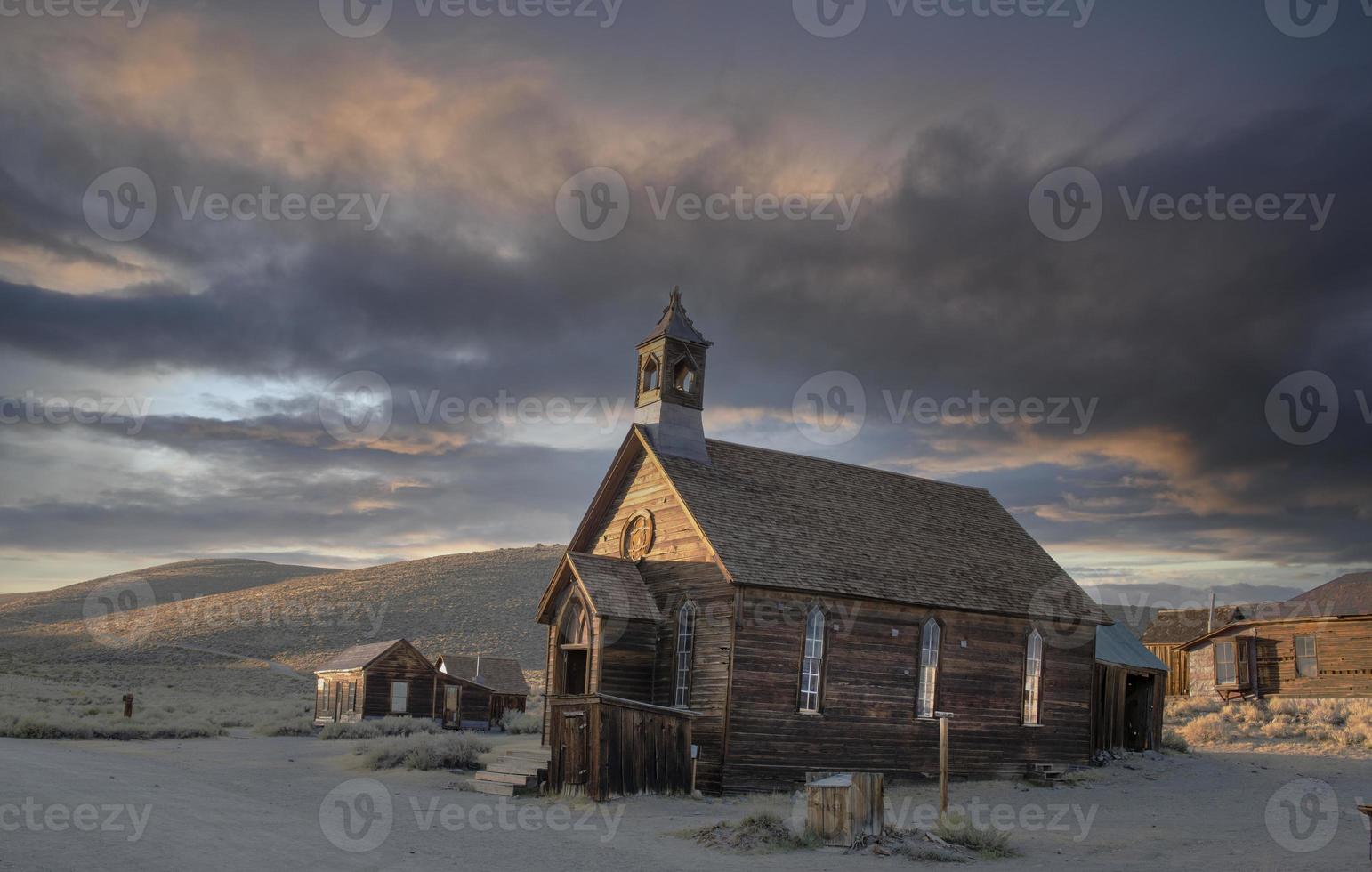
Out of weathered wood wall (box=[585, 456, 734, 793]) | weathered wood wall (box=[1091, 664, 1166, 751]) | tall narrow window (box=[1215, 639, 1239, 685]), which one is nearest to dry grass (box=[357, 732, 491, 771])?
weathered wood wall (box=[585, 456, 734, 793])

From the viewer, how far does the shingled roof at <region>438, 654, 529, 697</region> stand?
43.8 meters

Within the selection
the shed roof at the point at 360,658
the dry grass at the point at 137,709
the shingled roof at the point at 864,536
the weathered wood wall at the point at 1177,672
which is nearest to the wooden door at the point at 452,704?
the shed roof at the point at 360,658

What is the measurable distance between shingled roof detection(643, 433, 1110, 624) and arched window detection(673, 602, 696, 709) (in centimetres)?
192

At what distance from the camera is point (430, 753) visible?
26.0 metres

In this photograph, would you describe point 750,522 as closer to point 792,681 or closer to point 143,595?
point 792,681

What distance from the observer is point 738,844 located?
50.5ft

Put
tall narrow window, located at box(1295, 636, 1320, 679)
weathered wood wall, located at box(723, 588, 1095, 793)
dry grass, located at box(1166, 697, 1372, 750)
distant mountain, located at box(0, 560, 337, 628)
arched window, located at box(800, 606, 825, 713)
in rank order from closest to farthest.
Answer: weathered wood wall, located at box(723, 588, 1095, 793), arched window, located at box(800, 606, 825, 713), dry grass, located at box(1166, 697, 1372, 750), tall narrow window, located at box(1295, 636, 1320, 679), distant mountain, located at box(0, 560, 337, 628)

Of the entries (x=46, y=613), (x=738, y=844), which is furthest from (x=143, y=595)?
(x=738, y=844)

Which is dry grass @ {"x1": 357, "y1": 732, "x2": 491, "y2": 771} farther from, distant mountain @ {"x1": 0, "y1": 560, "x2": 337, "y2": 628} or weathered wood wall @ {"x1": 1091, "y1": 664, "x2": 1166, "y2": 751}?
distant mountain @ {"x1": 0, "y1": 560, "x2": 337, "y2": 628}

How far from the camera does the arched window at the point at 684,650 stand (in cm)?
2342

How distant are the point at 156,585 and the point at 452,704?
336 feet

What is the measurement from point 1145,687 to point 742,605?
641 inches

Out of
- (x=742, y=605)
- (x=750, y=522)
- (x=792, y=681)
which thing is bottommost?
(x=792, y=681)

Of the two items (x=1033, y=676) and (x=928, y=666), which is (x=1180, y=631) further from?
(x=928, y=666)
